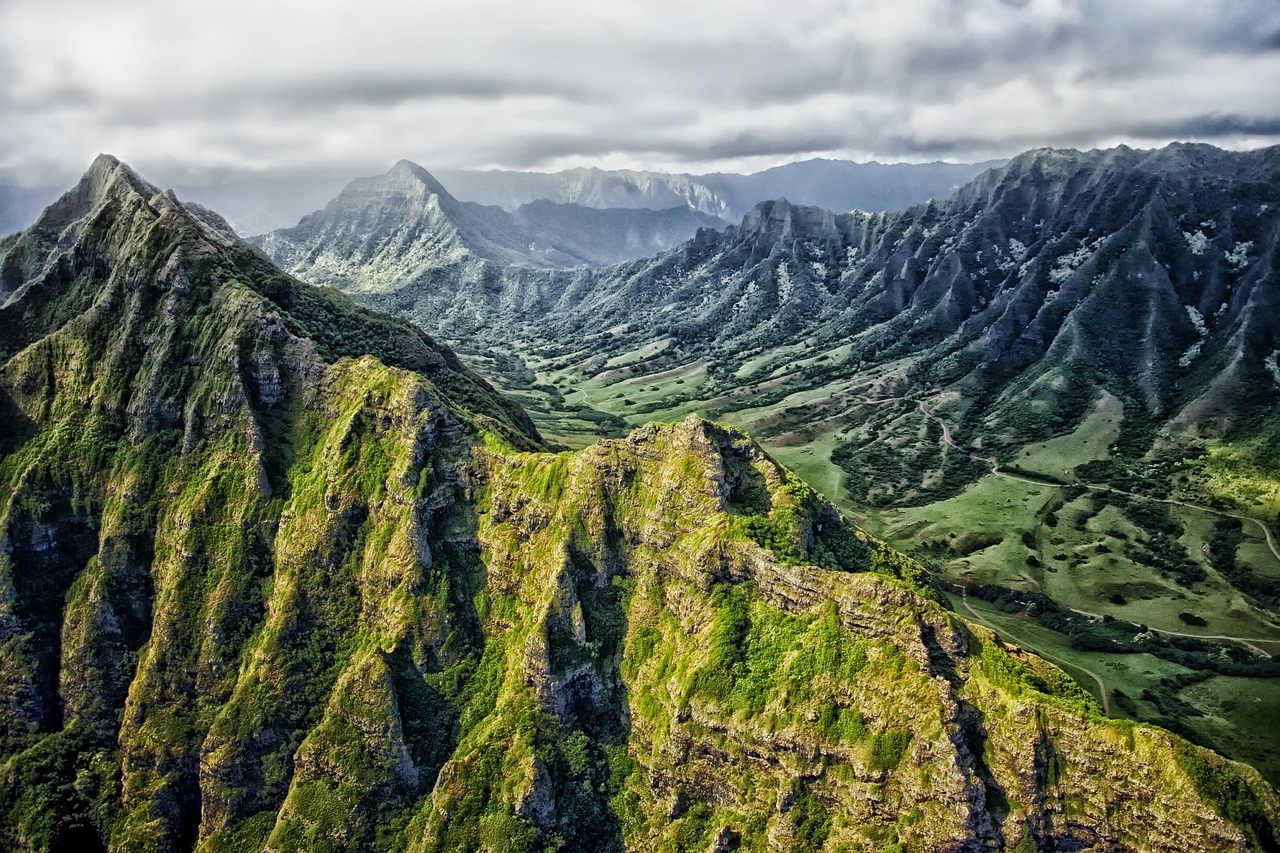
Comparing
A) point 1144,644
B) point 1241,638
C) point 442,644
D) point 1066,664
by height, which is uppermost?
point 442,644

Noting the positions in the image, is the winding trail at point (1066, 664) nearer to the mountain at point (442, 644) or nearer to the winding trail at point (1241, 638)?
the winding trail at point (1241, 638)

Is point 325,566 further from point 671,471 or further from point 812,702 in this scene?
point 812,702

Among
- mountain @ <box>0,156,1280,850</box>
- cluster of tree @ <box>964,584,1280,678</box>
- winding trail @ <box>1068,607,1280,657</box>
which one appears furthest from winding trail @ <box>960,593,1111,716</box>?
mountain @ <box>0,156,1280,850</box>

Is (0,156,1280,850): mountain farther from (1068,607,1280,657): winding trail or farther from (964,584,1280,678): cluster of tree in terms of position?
(1068,607,1280,657): winding trail

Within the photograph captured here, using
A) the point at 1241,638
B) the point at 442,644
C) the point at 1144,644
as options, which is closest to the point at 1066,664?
the point at 1144,644

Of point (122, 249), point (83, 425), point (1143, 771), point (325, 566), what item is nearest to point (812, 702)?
point (1143, 771)

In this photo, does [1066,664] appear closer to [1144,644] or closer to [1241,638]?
[1144,644]

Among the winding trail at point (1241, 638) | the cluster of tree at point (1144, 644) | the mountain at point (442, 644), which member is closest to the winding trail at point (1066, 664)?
the cluster of tree at point (1144, 644)

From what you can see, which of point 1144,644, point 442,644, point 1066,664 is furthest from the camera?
point 1144,644
